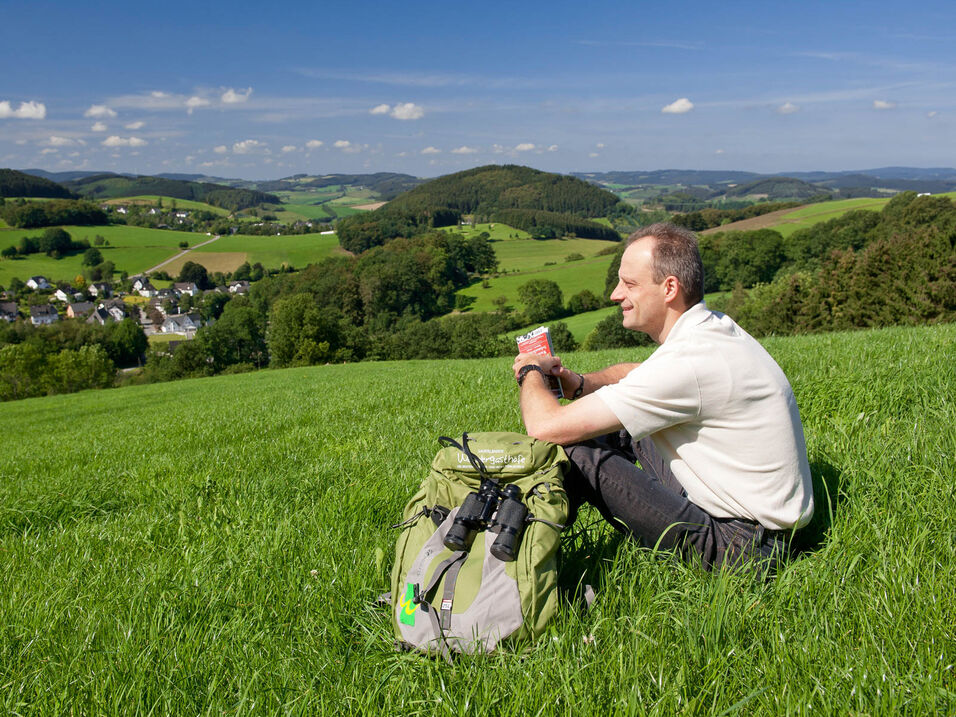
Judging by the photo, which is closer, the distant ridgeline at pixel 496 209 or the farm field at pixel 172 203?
the distant ridgeline at pixel 496 209

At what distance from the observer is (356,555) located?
10.2 ft

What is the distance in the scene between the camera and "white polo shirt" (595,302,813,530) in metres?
2.56

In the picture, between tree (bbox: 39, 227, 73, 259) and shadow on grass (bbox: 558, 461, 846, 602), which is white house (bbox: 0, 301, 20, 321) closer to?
tree (bbox: 39, 227, 73, 259)

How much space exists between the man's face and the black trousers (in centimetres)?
74

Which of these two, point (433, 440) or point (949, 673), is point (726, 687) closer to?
point (949, 673)

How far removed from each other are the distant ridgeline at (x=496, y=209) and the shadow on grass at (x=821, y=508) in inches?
4928

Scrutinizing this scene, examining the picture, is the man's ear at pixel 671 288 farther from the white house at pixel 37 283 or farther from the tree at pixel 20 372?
the white house at pixel 37 283

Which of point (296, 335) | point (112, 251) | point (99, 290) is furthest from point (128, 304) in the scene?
point (296, 335)

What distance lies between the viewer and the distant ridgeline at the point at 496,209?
→ 453ft

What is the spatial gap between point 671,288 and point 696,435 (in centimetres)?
77

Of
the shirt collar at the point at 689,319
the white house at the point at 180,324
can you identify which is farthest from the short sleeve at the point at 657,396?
the white house at the point at 180,324

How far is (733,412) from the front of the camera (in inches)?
102

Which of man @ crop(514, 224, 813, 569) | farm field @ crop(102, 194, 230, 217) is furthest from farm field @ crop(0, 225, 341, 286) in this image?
man @ crop(514, 224, 813, 569)

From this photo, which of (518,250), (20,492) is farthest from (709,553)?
(518,250)
